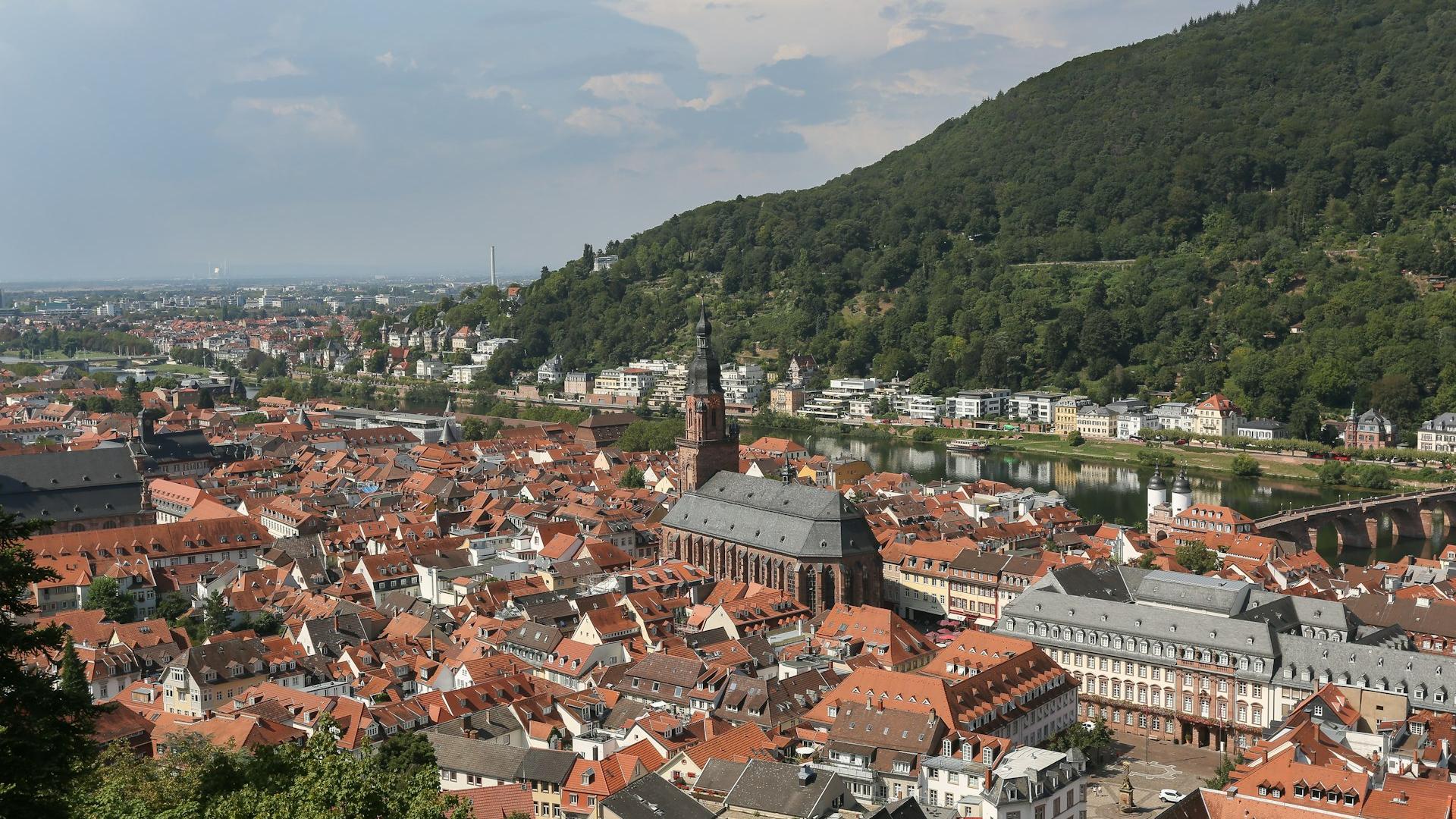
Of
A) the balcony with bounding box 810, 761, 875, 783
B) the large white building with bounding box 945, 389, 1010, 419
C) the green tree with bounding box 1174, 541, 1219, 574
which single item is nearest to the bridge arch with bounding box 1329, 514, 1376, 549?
the green tree with bounding box 1174, 541, 1219, 574

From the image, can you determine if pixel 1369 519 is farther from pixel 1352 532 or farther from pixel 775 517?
pixel 775 517

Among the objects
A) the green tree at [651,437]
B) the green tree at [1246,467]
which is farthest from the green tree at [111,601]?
the green tree at [1246,467]

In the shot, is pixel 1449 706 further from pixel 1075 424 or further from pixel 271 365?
pixel 271 365

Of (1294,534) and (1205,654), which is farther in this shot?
(1294,534)

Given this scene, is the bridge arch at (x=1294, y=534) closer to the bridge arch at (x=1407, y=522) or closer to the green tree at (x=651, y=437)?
the bridge arch at (x=1407, y=522)

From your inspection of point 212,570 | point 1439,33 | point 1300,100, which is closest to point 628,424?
point 212,570

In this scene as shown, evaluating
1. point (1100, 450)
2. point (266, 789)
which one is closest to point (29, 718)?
point (266, 789)
